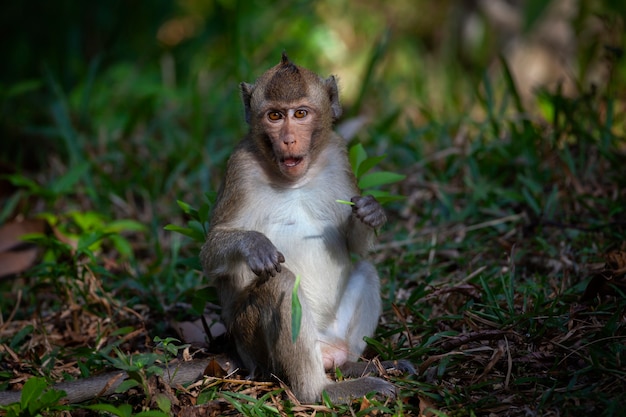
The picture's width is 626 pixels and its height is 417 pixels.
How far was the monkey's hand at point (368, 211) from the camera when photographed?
→ 416 centimetres

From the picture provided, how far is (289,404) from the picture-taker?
3.94m

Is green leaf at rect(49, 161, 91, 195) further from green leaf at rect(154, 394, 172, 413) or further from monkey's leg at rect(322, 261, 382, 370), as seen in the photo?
green leaf at rect(154, 394, 172, 413)

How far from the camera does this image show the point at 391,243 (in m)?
5.91

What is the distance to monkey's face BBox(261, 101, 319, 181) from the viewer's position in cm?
428

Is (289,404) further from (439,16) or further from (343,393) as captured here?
(439,16)

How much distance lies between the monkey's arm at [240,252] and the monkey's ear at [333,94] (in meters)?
1.04

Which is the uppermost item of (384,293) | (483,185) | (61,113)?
(61,113)

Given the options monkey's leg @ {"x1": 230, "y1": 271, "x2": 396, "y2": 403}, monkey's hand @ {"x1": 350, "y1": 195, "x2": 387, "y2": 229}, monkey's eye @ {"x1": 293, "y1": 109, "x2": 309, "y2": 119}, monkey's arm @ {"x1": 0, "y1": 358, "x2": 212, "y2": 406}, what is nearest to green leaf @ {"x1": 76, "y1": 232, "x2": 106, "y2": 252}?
monkey's arm @ {"x1": 0, "y1": 358, "x2": 212, "y2": 406}

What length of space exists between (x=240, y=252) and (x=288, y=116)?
0.84 m

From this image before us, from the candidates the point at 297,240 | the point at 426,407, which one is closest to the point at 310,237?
the point at 297,240

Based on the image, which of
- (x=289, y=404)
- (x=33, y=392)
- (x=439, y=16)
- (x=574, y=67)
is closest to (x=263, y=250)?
(x=289, y=404)

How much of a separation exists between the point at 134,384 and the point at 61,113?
4.33 m

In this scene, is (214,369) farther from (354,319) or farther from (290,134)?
(290,134)

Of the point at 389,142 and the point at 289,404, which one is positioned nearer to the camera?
A: the point at 289,404
